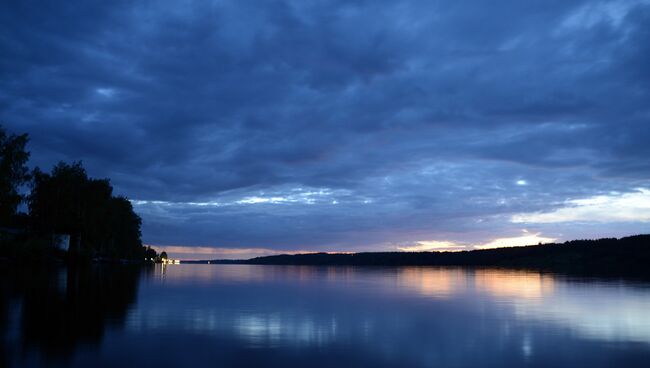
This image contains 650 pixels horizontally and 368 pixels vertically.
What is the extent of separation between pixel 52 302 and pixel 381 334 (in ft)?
60.2

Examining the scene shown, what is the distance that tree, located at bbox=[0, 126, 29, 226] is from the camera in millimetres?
64438

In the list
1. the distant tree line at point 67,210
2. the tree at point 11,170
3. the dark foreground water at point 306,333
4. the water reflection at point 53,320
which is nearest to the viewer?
the water reflection at point 53,320

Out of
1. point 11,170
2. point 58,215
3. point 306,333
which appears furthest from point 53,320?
point 58,215

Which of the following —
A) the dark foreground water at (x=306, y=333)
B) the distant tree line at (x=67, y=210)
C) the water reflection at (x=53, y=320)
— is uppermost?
the distant tree line at (x=67, y=210)

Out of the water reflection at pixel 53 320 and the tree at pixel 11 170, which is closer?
the water reflection at pixel 53 320

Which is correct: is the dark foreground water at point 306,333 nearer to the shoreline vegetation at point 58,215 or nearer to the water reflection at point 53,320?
the water reflection at point 53,320

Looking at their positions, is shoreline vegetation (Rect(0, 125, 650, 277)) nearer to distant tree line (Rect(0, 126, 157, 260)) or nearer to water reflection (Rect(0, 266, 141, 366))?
distant tree line (Rect(0, 126, 157, 260))

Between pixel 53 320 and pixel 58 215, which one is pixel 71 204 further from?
pixel 53 320

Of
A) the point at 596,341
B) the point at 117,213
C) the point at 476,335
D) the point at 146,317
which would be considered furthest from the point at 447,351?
the point at 117,213

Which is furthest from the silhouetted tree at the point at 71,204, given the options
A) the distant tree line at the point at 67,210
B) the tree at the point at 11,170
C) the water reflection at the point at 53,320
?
the water reflection at the point at 53,320

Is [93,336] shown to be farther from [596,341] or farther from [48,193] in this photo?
[48,193]

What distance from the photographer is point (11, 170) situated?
214 feet

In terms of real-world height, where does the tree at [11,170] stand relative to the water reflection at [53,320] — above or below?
above

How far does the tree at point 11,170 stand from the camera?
64438 millimetres
